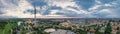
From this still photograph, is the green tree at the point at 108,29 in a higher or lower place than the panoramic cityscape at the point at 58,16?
lower

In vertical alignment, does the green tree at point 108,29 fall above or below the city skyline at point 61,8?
below

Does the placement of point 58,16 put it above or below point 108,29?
above

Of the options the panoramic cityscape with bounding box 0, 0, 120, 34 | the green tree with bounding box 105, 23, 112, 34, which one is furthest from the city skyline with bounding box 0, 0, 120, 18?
the green tree with bounding box 105, 23, 112, 34

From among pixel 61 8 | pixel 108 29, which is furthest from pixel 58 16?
pixel 108 29

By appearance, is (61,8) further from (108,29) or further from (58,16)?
(108,29)

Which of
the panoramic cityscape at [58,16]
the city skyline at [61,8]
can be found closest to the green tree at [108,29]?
the panoramic cityscape at [58,16]

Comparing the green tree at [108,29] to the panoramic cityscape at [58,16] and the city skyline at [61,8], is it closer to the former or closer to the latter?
the panoramic cityscape at [58,16]

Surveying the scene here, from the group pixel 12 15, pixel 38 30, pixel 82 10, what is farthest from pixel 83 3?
pixel 12 15

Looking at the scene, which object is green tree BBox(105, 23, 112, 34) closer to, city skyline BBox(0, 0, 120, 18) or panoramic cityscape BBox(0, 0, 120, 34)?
panoramic cityscape BBox(0, 0, 120, 34)

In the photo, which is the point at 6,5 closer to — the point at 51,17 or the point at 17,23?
the point at 17,23
